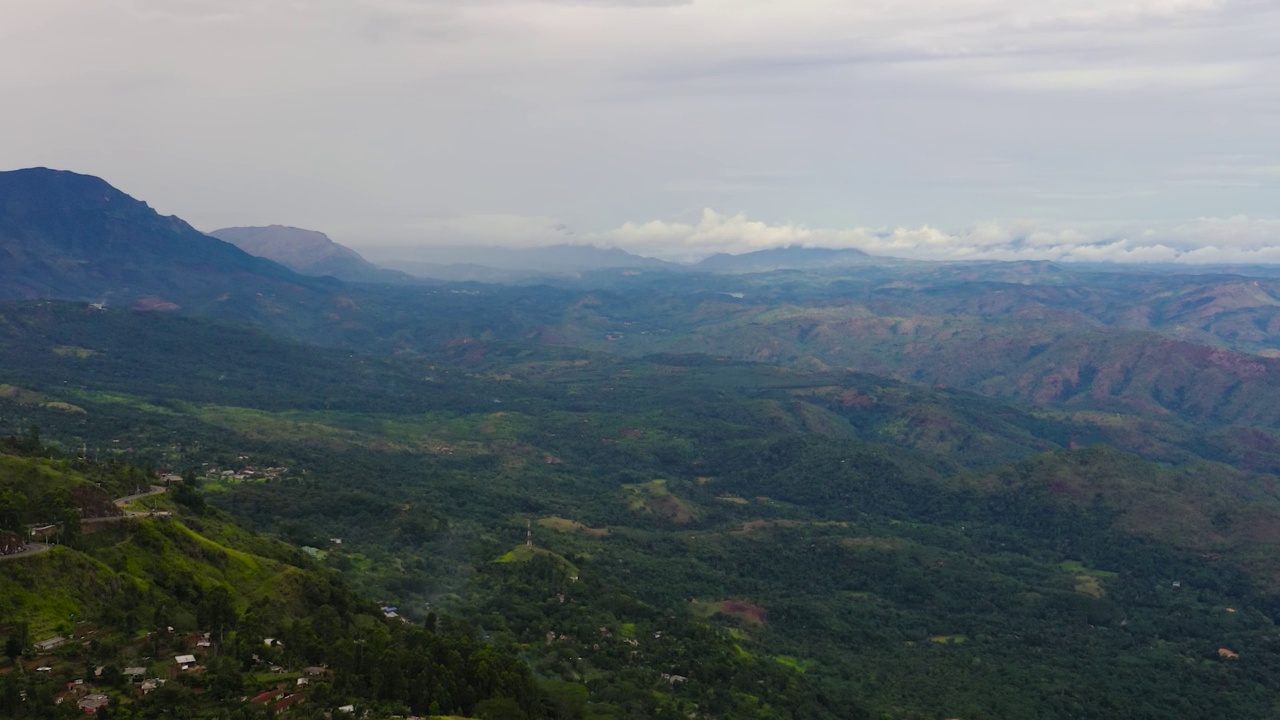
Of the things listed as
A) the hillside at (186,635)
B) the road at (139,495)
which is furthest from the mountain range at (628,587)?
the road at (139,495)

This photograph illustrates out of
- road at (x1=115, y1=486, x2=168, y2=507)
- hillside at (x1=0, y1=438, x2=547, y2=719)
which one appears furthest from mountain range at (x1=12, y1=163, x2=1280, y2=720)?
road at (x1=115, y1=486, x2=168, y2=507)

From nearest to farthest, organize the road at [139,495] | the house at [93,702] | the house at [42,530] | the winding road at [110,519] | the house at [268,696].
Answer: the house at [93,702], the house at [268,696], the winding road at [110,519], the house at [42,530], the road at [139,495]

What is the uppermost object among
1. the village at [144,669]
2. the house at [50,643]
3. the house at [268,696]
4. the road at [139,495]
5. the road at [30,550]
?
the road at [30,550]

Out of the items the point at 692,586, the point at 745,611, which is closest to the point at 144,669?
the point at 745,611

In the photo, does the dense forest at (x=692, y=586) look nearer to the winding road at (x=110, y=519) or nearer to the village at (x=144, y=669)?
the village at (x=144, y=669)

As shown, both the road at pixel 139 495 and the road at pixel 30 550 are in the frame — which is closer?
the road at pixel 30 550

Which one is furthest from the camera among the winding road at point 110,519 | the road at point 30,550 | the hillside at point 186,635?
the winding road at point 110,519
